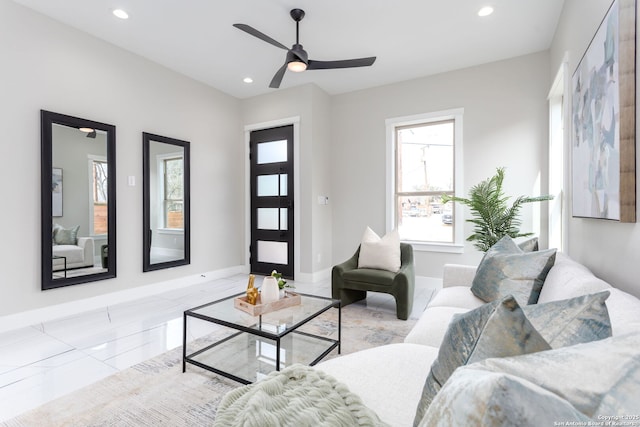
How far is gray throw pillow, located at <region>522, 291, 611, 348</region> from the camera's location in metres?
0.68

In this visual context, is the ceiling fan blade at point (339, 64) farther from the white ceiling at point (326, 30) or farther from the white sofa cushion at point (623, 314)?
the white sofa cushion at point (623, 314)

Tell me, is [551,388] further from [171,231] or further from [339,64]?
[171,231]

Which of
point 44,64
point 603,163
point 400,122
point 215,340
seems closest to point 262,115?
point 400,122

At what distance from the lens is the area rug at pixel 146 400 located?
1.58 m

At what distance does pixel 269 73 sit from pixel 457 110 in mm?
2616

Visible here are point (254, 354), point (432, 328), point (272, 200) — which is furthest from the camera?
point (272, 200)

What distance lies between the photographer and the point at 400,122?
14.9 ft

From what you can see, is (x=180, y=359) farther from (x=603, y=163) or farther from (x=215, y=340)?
(x=603, y=163)

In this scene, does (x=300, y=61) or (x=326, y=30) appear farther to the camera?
(x=326, y=30)

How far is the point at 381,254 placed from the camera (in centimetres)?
339

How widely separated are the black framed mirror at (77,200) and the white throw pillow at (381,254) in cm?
287

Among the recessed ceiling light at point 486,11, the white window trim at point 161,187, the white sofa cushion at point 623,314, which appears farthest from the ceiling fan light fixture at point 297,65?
the white sofa cushion at point 623,314

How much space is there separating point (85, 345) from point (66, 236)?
4.34 feet

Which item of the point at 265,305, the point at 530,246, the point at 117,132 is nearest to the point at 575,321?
the point at 265,305
